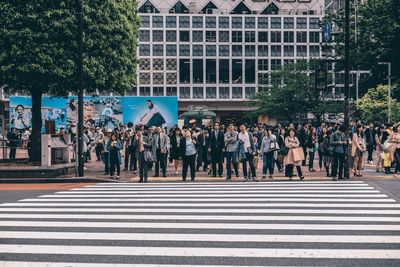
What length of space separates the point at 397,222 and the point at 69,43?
14.3m

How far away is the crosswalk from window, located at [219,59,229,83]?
59878mm

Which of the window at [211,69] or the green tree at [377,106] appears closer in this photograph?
the green tree at [377,106]

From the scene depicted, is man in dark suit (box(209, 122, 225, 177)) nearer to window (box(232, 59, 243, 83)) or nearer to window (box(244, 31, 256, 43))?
window (box(232, 59, 243, 83))

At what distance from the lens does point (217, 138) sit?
16891 millimetres

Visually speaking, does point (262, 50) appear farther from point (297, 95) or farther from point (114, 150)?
point (114, 150)

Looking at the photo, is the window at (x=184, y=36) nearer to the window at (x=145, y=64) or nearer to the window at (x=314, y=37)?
the window at (x=145, y=64)

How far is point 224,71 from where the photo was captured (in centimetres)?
7181

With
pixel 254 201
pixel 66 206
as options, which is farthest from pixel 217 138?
pixel 66 206

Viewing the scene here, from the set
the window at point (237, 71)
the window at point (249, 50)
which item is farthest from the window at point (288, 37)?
the window at point (237, 71)

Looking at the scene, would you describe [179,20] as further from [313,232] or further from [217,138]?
[313,232]

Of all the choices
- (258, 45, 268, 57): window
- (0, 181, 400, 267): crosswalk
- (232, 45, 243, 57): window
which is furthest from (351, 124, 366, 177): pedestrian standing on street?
(258, 45, 268, 57): window

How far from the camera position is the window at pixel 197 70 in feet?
234

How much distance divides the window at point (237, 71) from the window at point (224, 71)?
3.16 ft

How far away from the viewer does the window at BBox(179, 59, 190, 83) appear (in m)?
71.1
